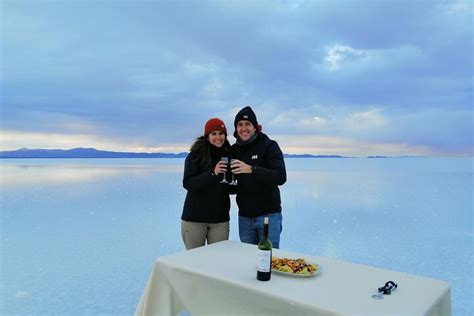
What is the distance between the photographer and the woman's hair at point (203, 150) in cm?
225

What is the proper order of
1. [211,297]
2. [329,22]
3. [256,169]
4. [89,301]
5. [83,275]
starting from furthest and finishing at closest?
[329,22]
[83,275]
[89,301]
[256,169]
[211,297]

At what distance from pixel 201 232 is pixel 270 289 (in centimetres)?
103

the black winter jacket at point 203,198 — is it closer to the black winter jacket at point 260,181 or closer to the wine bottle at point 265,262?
the black winter jacket at point 260,181

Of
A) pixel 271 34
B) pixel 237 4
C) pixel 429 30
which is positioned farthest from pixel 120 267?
pixel 429 30

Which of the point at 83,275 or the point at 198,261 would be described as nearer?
the point at 198,261

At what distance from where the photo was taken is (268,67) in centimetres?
889

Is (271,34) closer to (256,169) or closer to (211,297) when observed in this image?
(256,169)

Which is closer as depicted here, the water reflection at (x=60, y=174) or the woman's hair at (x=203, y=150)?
the woman's hair at (x=203, y=150)

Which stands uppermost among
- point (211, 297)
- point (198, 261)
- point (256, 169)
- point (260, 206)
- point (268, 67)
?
point (268, 67)

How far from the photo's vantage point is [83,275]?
12.1ft

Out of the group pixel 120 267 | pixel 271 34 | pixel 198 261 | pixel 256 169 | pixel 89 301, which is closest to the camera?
pixel 198 261

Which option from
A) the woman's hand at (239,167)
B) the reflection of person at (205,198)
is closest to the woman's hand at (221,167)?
the woman's hand at (239,167)

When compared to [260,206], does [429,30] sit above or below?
above

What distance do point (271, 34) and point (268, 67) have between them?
1883 mm
